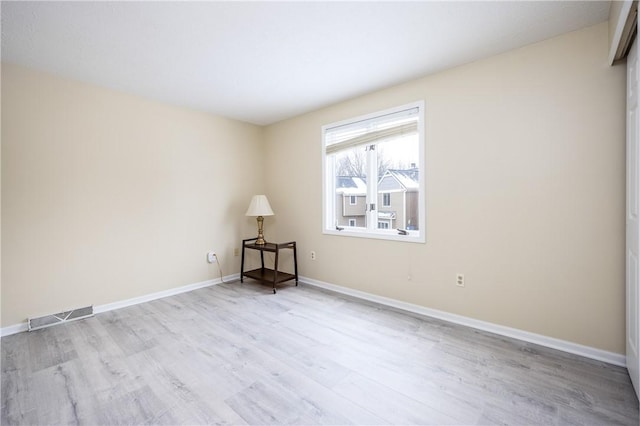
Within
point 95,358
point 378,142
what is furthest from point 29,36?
point 378,142

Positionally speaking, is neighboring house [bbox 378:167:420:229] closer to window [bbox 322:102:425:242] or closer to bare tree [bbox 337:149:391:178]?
window [bbox 322:102:425:242]

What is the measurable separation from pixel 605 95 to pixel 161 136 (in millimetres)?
4115

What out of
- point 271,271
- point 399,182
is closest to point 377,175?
point 399,182

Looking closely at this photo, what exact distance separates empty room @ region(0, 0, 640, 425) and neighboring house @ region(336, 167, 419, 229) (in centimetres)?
3

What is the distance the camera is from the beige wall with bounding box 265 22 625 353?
201 cm

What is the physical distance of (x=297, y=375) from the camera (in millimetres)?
1909

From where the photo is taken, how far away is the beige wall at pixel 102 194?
2580 millimetres

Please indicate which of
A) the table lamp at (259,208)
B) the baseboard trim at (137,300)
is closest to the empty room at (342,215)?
the baseboard trim at (137,300)

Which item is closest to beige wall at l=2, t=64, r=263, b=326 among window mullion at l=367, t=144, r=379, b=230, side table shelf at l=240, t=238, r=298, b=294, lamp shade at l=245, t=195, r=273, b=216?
side table shelf at l=240, t=238, r=298, b=294

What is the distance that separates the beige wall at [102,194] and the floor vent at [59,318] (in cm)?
7

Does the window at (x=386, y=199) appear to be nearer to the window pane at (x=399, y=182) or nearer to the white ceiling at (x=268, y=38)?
the window pane at (x=399, y=182)

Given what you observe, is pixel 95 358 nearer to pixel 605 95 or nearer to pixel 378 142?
pixel 378 142

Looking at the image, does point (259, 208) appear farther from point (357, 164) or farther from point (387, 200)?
point (387, 200)

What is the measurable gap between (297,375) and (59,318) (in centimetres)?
246
